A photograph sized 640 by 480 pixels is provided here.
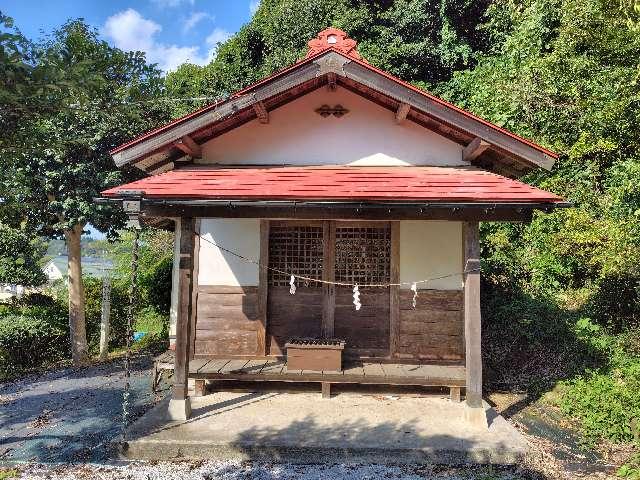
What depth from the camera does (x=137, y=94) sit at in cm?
460

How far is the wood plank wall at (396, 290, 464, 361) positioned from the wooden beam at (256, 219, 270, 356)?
2.18 m

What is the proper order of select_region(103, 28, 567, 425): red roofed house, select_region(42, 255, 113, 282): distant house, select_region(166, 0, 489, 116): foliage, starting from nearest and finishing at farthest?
select_region(103, 28, 567, 425): red roofed house < select_region(42, 255, 113, 282): distant house < select_region(166, 0, 489, 116): foliage

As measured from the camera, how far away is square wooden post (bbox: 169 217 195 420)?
5.78 m

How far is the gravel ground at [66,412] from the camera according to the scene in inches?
213

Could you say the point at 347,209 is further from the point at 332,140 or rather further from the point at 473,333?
the point at 473,333

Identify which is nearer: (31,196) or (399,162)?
(399,162)

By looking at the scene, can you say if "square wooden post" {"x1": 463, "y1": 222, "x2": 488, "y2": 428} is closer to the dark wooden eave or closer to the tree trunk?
the dark wooden eave

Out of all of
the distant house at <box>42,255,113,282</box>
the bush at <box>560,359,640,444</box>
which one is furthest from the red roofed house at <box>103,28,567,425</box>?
the distant house at <box>42,255,113,282</box>

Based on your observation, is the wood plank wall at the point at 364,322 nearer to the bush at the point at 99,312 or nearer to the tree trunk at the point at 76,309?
the tree trunk at the point at 76,309

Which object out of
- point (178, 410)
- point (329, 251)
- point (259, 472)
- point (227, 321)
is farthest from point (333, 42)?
point (259, 472)

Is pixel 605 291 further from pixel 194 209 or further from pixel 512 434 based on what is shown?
pixel 194 209

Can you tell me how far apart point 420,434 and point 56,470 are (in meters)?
4.09

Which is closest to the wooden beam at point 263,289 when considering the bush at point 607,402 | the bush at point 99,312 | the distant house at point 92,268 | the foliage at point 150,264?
the bush at point 607,402

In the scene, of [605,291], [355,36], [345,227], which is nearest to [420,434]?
[345,227]
